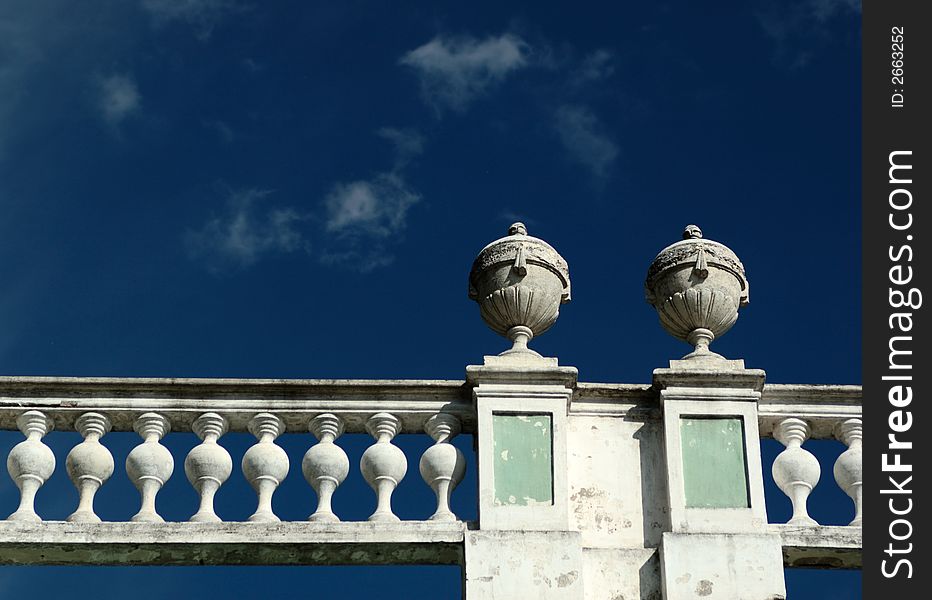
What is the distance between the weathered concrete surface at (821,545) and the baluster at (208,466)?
308 centimetres

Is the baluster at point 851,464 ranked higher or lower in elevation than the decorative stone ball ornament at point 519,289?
lower

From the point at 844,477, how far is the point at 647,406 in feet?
3.92

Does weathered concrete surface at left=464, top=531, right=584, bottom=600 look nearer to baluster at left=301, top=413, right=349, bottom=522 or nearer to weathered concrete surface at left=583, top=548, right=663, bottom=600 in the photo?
weathered concrete surface at left=583, top=548, right=663, bottom=600

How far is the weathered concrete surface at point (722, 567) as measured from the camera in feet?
35.1

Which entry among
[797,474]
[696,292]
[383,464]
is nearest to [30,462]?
[383,464]

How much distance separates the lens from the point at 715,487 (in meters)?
11.2

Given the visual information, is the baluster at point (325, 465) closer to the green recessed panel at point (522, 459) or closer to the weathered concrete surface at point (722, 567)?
the green recessed panel at point (522, 459)

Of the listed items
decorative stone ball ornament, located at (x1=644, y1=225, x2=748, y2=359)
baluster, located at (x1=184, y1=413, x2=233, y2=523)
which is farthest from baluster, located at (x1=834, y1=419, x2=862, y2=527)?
Answer: baluster, located at (x1=184, y1=413, x2=233, y2=523)

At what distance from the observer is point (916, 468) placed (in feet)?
35.8

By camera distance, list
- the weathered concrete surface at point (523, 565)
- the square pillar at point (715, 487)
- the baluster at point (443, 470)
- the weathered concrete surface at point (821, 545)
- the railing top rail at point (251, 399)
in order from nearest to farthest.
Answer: the weathered concrete surface at point (523, 565) → the square pillar at point (715, 487) → the weathered concrete surface at point (821, 545) → the baluster at point (443, 470) → the railing top rail at point (251, 399)

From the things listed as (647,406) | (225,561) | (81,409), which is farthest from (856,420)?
(81,409)

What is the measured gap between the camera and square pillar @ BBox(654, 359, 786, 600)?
1074 cm

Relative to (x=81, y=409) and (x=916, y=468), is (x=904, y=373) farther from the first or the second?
(x=81, y=409)

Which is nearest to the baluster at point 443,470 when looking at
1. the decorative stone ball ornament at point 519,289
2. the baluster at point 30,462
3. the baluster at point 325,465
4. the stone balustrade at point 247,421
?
the stone balustrade at point 247,421
